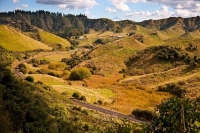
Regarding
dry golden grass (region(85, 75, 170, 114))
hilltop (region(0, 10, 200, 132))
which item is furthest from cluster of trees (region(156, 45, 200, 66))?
dry golden grass (region(85, 75, 170, 114))

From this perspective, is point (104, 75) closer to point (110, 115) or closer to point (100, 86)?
point (100, 86)

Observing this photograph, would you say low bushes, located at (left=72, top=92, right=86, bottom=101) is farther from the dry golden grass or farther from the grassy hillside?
the grassy hillside

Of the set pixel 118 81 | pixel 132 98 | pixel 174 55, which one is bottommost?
pixel 132 98

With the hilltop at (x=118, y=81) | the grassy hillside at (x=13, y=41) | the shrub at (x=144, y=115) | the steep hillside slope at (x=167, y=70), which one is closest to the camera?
the hilltop at (x=118, y=81)

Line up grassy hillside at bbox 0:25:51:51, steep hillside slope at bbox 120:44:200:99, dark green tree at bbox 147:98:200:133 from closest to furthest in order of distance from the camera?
dark green tree at bbox 147:98:200:133, steep hillside slope at bbox 120:44:200:99, grassy hillside at bbox 0:25:51:51

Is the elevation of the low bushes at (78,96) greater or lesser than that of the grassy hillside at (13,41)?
lesser

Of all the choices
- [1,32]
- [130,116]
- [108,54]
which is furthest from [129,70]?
[1,32]

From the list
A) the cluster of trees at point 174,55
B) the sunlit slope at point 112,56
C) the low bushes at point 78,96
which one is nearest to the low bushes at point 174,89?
the low bushes at point 78,96

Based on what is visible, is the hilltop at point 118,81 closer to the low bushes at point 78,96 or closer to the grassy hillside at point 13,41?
the low bushes at point 78,96

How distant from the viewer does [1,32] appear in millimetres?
192375

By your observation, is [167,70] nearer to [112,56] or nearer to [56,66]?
[112,56]

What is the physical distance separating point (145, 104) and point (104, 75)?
45.4 meters

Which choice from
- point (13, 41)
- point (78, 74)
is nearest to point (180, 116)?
point (78, 74)

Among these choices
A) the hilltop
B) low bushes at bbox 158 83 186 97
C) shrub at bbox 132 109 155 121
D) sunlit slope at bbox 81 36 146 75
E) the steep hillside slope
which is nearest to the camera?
the hilltop
